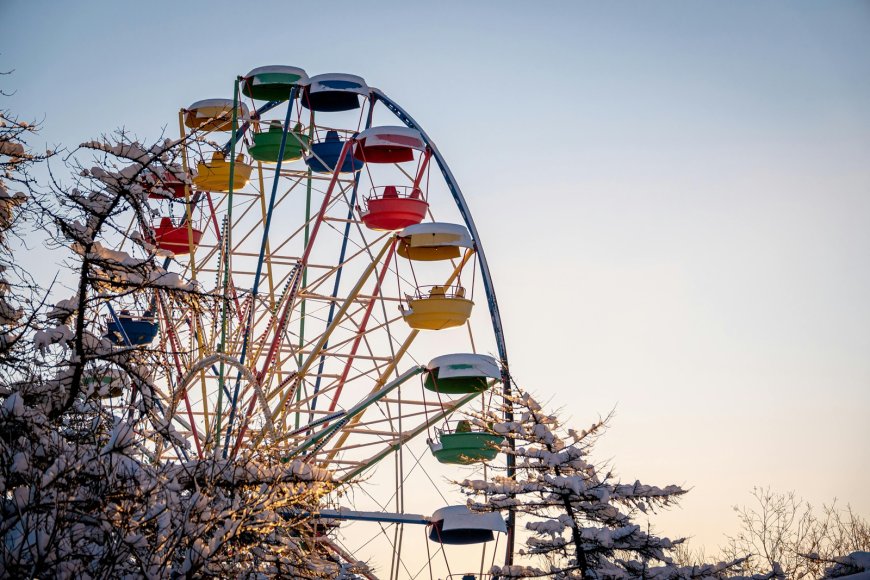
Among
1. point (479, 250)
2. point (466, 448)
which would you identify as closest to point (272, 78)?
point (479, 250)

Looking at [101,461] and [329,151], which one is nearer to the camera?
[101,461]

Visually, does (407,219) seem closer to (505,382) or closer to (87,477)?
(505,382)

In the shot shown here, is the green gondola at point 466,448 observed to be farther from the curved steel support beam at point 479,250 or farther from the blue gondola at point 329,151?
the blue gondola at point 329,151

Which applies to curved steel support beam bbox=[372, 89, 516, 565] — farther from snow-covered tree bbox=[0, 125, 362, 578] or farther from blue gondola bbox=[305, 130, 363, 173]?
snow-covered tree bbox=[0, 125, 362, 578]

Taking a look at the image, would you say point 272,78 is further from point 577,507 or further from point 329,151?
point 577,507

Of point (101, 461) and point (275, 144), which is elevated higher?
point (275, 144)

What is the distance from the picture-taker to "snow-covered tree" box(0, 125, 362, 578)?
7.36 metres

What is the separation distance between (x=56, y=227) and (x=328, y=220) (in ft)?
39.5

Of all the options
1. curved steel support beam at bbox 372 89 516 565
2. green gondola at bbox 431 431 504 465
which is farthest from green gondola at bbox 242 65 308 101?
green gondola at bbox 431 431 504 465

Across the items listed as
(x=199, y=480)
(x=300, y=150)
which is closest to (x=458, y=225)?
(x=300, y=150)

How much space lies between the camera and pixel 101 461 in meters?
7.93

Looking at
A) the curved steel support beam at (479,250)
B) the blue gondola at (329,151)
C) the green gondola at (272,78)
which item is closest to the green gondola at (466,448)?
the curved steel support beam at (479,250)

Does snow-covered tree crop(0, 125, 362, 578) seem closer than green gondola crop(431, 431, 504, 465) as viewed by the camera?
Yes

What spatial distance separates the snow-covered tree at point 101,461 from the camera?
736 cm
